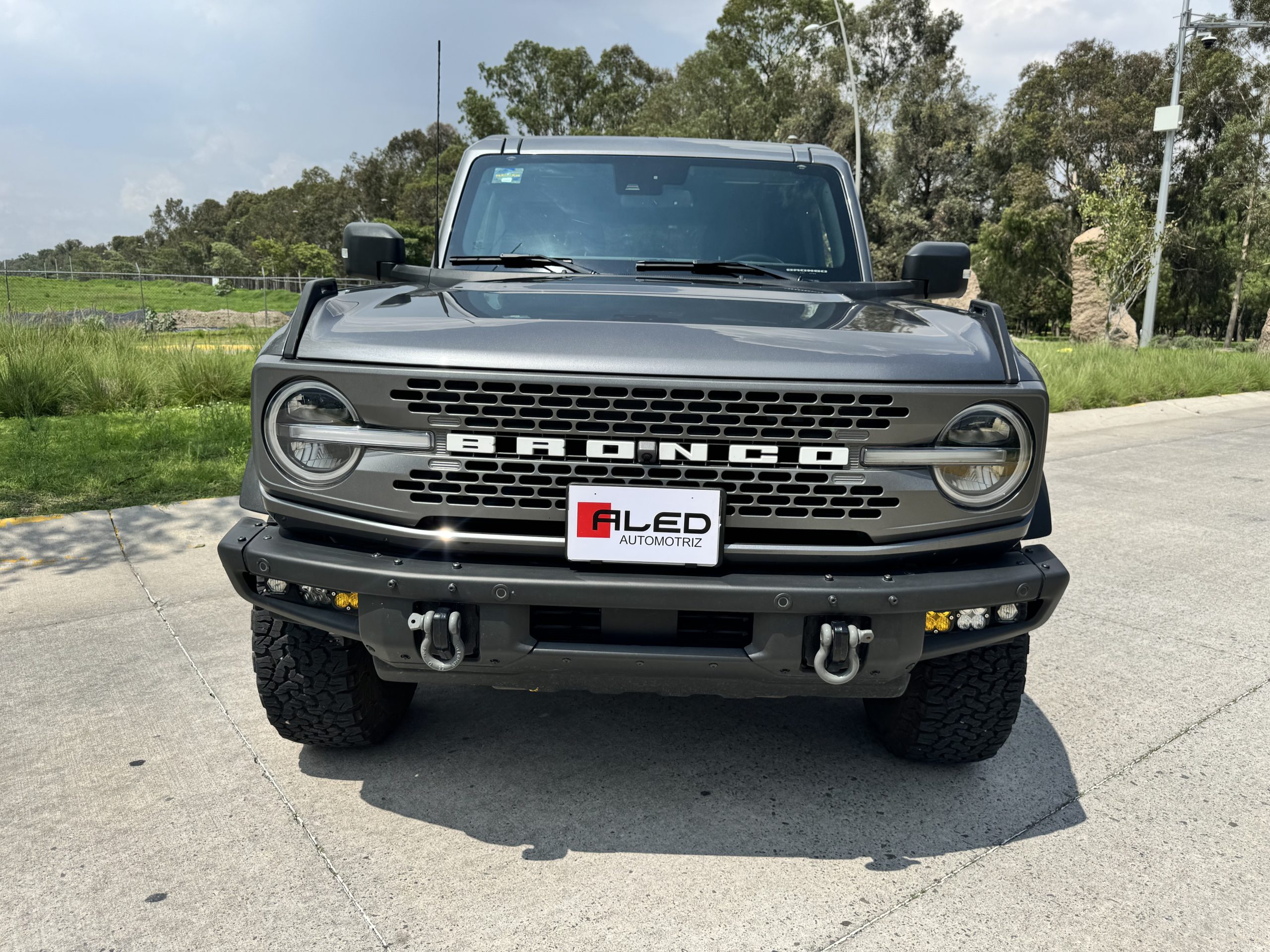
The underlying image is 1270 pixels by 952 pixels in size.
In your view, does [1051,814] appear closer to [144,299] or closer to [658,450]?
[658,450]

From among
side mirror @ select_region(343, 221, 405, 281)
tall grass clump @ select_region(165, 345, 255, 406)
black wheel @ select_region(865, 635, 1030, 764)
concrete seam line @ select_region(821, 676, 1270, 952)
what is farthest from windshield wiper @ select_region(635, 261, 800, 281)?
tall grass clump @ select_region(165, 345, 255, 406)

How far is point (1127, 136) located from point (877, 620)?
1641 inches

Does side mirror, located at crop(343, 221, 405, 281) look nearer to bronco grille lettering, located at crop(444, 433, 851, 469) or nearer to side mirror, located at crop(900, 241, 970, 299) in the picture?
bronco grille lettering, located at crop(444, 433, 851, 469)

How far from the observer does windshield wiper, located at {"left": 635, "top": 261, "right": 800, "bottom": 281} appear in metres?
3.43

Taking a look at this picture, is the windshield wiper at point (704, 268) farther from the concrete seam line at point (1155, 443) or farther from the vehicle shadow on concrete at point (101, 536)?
the concrete seam line at point (1155, 443)

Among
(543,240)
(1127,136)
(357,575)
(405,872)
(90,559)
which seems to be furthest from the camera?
(1127,136)

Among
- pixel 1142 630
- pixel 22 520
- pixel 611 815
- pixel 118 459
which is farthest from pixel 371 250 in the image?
pixel 118 459

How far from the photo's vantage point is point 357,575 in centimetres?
233

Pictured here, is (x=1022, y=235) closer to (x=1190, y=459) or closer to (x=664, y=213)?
(x=1190, y=459)

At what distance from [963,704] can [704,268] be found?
5.41 ft

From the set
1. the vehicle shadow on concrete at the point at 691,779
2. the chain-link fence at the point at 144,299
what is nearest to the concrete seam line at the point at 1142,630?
the vehicle shadow on concrete at the point at 691,779

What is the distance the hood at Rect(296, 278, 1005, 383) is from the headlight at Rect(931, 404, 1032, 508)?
0.09 meters

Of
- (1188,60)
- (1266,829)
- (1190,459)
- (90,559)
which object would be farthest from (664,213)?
(1188,60)

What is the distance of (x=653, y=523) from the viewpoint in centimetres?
232
